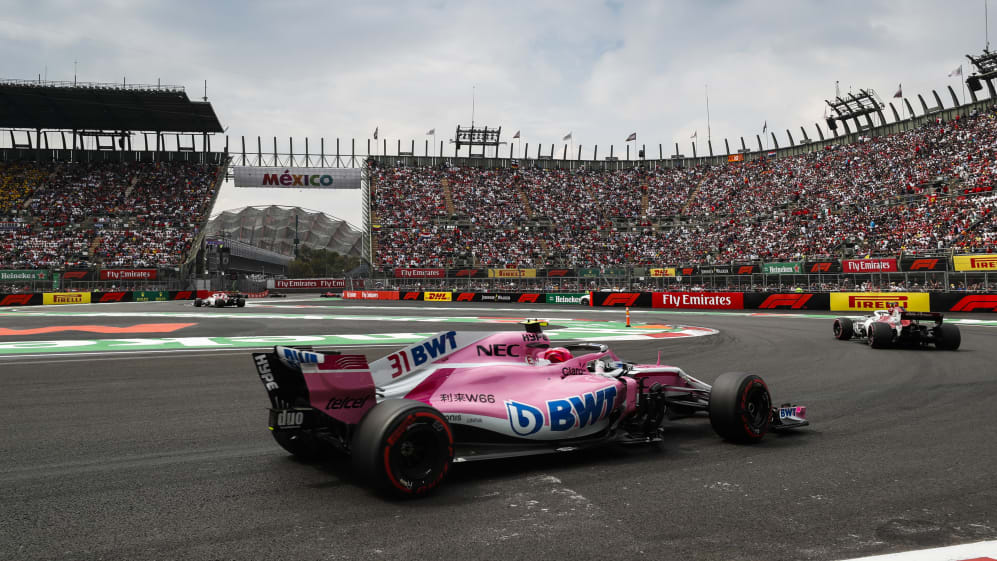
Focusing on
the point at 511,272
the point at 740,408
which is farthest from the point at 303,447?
the point at 511,272

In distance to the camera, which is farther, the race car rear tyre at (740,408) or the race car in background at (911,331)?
the race car in background at (911,331)

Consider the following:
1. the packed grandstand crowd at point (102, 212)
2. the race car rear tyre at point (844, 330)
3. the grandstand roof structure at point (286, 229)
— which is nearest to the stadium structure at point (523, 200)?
the packed grandstand crowd at point (102, 212)

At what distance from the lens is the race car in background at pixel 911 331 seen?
1341 cm

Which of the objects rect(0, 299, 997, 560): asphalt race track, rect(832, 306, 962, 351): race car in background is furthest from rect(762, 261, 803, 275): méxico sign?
rect(0, 299, 997, 560): asphalt race track

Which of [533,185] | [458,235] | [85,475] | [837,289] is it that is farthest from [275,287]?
[85,475]

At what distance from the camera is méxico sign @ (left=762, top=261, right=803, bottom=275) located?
3430 centimetres

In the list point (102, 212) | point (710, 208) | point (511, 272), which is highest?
point (710, 208)

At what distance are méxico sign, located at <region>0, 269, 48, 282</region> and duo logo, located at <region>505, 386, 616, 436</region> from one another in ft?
160

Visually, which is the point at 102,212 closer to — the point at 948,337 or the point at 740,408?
the point at 948,337

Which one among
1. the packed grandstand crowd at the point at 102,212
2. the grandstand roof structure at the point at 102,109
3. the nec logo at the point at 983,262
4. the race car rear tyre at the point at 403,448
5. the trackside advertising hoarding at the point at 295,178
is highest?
the grandstand roof structure at the point at 102,109

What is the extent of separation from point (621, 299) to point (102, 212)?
44274 mm

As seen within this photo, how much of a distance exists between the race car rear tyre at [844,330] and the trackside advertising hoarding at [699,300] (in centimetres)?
1603

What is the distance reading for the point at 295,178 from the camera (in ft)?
188

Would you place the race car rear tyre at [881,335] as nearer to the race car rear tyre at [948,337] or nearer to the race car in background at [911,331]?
the race car in background at [911,331]
